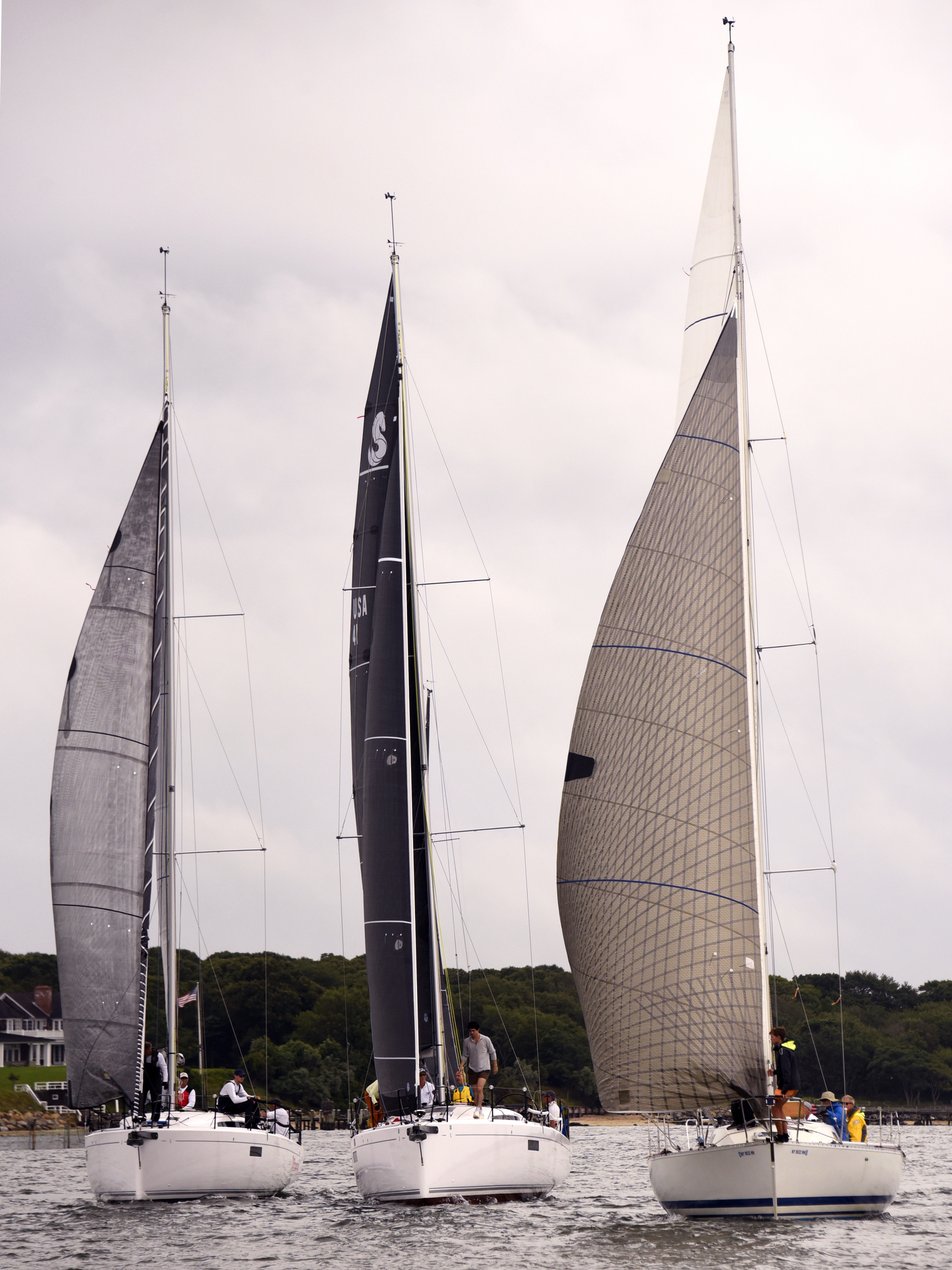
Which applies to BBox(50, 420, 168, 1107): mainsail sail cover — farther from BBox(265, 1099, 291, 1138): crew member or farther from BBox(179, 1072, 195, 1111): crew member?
BBox(265, 1099, 291, 1138): crew member

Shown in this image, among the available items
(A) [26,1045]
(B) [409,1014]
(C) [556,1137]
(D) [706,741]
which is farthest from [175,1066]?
(A) [26,1045]

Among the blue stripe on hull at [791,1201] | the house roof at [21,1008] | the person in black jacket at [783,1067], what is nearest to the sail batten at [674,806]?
the person in black jacket at [783,1067]

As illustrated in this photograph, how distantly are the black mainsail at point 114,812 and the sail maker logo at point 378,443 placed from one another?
439 cm

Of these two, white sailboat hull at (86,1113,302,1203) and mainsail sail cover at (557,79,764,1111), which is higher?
mainsail sail cover at (557,79,764,1111)

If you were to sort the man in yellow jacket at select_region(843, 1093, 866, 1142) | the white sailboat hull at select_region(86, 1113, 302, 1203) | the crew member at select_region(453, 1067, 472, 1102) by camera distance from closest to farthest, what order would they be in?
1. the man in yellow jacket at select_region(843, 1093, 866, 1142)
2. the white sailboat hull at select_region(86, 1113, 302, 1203)
3. the crew member at select_region(453, 1067, 472, 1102)

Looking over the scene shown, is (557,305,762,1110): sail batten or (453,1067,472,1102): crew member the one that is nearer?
(557,305,762,1110): sail batten

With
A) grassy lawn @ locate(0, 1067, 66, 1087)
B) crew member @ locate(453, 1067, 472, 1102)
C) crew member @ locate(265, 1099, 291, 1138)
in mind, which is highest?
crew member @ locate(453, 1067, 472, 1102)

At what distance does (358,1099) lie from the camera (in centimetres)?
2688

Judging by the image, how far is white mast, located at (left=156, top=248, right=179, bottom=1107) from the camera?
26.9 metres

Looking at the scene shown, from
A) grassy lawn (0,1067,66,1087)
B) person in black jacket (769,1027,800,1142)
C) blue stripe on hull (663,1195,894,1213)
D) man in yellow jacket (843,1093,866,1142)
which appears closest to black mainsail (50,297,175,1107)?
blue stripe on hull (663,1195,894,1213)

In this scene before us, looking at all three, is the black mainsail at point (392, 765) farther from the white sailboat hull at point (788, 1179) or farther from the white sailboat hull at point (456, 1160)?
the white sailboat hull at point (788, 1179)

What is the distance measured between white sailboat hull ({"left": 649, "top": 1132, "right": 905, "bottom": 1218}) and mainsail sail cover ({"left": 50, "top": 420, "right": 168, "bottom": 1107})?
11.6m

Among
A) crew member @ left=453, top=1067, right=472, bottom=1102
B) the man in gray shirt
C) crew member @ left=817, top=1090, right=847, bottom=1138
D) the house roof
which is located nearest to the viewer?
crew member @ left=817, top=1090, right=847, bottom=1138

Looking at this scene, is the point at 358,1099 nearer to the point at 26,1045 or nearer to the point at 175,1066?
the point at 175,1066
